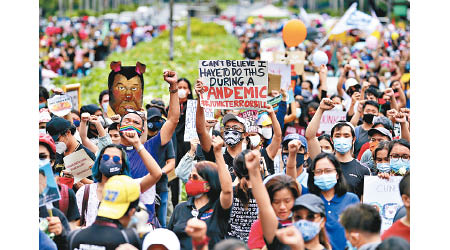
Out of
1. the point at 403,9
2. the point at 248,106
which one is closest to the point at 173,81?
the point at 248,106

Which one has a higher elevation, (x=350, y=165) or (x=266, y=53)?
(x=266, y=53)

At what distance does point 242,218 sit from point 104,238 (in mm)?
1637

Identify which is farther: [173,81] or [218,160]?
[173,81]

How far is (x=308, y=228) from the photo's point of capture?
5.19m

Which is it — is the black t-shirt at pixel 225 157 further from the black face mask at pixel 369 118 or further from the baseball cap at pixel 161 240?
Answer: the black face mask at pixel 369 118

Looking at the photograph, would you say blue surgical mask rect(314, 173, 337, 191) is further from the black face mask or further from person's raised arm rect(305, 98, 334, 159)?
the black face mask

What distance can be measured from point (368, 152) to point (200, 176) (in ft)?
9.39

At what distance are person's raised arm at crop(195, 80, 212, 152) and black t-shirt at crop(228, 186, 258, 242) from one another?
3.87ft

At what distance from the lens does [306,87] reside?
14.5m

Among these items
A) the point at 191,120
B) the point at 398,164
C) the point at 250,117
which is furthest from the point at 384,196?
the point at 191,120

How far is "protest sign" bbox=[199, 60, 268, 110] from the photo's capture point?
8195mm

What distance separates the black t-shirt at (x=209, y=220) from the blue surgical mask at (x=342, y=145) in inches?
78.1

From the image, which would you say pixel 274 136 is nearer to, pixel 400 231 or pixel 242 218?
pixel 242 218

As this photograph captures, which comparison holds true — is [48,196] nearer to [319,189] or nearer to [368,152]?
[319,189]
